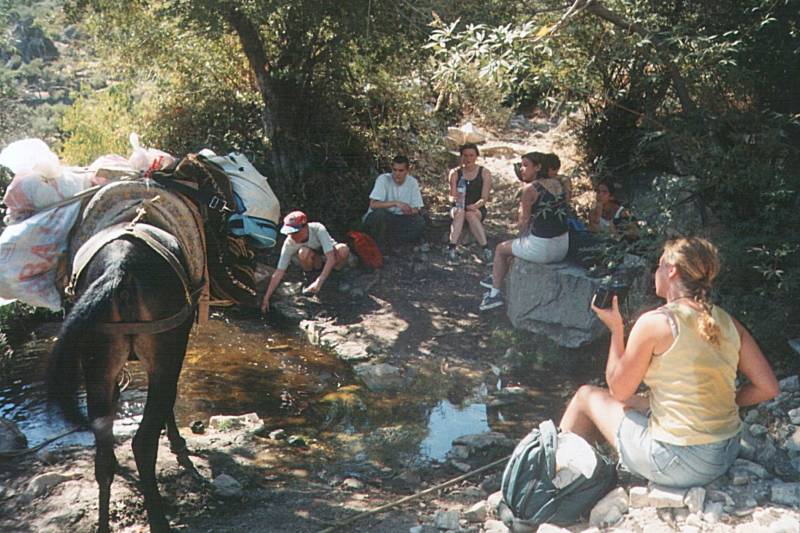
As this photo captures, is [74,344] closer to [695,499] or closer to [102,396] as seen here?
[102,396]

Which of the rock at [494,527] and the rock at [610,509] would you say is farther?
the rock at [494,527]

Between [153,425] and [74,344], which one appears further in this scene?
[153,425]

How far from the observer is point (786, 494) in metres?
4.18

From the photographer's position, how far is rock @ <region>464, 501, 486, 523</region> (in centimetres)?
468

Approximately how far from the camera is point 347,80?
11.1 meters

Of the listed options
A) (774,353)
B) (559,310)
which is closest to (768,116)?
(774,353)

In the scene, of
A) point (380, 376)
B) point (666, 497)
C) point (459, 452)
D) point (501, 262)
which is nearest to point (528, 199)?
point (501, 262)

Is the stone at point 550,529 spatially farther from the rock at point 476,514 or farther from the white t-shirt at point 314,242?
the white t-shirt at point 314,242

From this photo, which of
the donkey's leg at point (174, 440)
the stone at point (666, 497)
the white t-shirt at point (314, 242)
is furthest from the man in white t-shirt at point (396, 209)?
the stone at point (666, 497)

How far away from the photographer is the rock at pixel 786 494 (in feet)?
13.6

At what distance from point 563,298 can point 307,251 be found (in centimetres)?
297

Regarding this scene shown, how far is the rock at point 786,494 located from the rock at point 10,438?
4627 mm

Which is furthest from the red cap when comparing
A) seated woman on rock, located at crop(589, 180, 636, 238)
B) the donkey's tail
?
the donkey's tail

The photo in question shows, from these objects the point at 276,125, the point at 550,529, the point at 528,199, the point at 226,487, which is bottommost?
the point at 226,487
